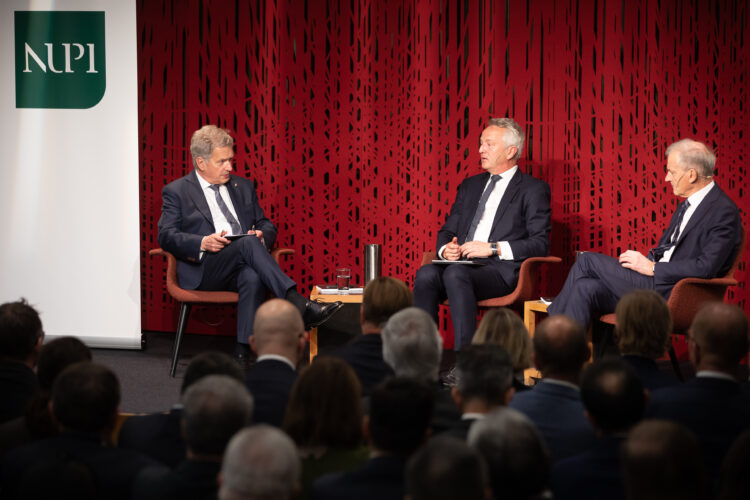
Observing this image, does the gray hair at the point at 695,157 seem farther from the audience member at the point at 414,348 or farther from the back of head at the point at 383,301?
the audience member at the point at 414,348

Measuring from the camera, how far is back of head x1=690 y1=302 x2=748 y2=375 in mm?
2570

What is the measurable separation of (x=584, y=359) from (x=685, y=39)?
341 centimetres

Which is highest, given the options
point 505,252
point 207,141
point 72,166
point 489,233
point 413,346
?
point 207,141

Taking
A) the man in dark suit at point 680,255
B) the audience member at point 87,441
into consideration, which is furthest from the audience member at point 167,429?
the man in dark suit at point 680,255

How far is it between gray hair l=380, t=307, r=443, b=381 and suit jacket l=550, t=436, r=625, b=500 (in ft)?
2.48

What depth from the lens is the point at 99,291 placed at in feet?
17.0

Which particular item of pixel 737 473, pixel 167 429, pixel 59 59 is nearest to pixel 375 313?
pixel 167 429

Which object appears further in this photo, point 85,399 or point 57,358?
point 57,358

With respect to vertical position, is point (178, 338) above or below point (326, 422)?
below

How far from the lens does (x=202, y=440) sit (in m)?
1.91

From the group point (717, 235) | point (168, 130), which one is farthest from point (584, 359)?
point (168, 130)

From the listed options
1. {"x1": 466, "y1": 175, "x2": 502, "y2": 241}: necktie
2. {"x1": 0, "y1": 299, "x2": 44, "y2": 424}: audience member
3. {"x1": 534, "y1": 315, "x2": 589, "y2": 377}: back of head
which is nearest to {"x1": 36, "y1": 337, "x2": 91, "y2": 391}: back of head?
{"x1": 0, "y1": 299, "x2": 44, "y2": 424}: audience member

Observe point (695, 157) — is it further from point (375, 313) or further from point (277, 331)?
point (277, 331)

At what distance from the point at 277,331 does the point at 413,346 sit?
1.46ft
